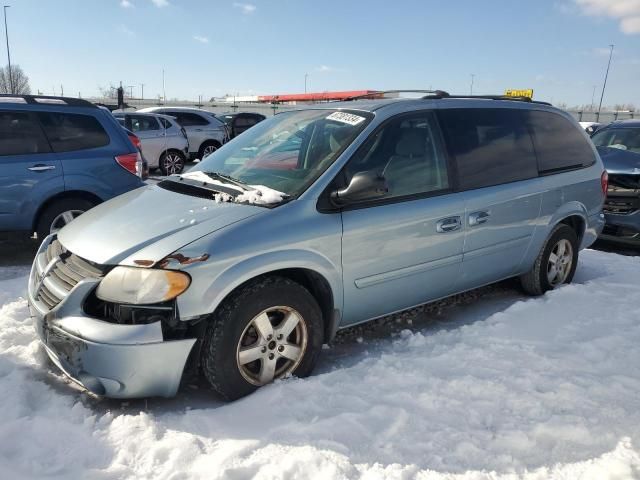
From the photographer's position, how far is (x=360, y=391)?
2.99m

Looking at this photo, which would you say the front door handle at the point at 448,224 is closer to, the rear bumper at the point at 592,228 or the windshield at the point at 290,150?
the windshield at the point at 290,150

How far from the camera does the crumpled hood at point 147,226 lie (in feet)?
9.00

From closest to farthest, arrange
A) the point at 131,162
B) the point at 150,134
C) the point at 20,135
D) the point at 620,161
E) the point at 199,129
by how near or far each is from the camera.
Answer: the point at 20,135 → the point at 131,162 → the point at 620,161 → the point at 150,134 → the point at 199,129

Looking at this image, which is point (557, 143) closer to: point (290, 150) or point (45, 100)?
point (290, 150)

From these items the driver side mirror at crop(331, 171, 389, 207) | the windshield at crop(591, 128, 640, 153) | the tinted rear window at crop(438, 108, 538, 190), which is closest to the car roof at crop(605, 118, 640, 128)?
the windshield at crop(591, 128, 640, 153)

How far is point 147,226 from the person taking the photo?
294cm

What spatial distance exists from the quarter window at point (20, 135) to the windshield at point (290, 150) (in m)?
2.65

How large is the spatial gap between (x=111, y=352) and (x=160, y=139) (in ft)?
37.1

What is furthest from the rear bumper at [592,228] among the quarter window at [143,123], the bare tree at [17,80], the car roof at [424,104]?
the bare tree at [17,80]

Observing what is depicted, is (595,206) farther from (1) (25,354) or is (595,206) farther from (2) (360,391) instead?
(1) (25,354)

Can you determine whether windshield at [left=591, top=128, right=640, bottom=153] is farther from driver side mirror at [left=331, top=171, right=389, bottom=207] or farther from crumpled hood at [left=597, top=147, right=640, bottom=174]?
driver side mirror at [left=331, top=171, right=389, bottom=207]

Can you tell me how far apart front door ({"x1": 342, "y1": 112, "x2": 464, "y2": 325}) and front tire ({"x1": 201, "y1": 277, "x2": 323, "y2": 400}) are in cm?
36

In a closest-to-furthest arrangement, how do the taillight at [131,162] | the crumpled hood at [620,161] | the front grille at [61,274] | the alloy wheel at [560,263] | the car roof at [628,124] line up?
the front grille at [61,274], the alloy wheel at [560,263], the taillight at [131,162], the crumpled hood at [620,161], the car roof at [628,124]

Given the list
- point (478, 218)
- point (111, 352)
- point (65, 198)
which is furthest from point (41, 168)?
point (478, 218)
